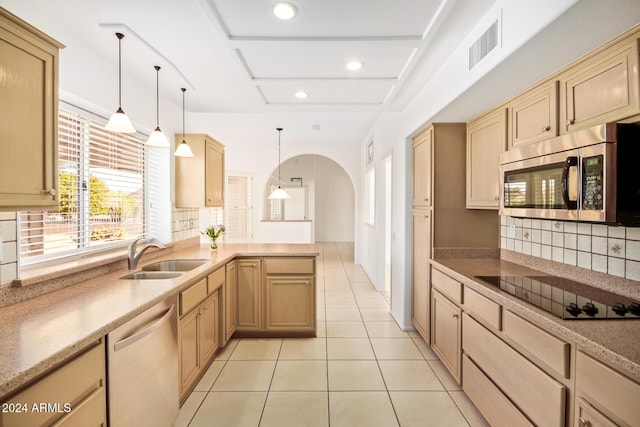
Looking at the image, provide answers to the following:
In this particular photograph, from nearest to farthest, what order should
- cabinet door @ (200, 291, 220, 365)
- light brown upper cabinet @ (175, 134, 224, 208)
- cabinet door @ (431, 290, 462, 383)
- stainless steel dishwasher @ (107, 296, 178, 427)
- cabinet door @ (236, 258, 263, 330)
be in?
stainless steel dishwasher @ (107, 296, 178, 427) < cabinet door @ (431, 290, 462, 383) < cabinet door @ (200, 291, 220, 365) < cabinet door @ (236, 258, 263, 330) < light brown upper cabinet @ (175, 134, 224, 208)

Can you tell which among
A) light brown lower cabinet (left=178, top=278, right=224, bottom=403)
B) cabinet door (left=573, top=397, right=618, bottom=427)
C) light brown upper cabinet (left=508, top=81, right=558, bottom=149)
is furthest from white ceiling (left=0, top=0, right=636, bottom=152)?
light brown lower cabinet (left=178, top=278, right=224, bottom=403)

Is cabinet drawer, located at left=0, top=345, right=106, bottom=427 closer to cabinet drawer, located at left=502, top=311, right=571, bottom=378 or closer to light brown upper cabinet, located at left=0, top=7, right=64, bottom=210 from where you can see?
light brown upper cabinet, located at left=0, top=7, right=64, bottom=210

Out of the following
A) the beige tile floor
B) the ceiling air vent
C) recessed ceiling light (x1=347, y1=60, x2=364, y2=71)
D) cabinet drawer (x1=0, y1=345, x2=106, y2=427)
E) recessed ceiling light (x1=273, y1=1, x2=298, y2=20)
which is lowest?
the beige tile floor

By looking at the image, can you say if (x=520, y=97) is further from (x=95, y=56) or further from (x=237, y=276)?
(x=95, y=56)

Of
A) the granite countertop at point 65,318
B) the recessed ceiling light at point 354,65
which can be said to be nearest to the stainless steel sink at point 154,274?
the granite countertop at point 65,318

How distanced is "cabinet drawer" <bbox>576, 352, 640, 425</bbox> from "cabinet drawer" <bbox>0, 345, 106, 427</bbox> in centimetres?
189

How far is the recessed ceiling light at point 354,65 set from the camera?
2.31 meters

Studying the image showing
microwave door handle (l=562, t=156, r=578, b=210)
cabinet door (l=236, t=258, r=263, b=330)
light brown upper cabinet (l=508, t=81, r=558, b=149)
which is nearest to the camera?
microwave door handle (l=562, t=156, r=578, b=210)

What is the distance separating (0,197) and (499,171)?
2.83 metres

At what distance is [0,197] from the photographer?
4.10ft

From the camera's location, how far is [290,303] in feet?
10.5

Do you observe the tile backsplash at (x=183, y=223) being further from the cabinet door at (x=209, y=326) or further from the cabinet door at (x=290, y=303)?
the cabinet door at (x=290, y=303)

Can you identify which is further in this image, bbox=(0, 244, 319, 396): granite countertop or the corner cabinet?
the corner cabinet

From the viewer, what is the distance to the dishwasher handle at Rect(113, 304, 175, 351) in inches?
54.3
